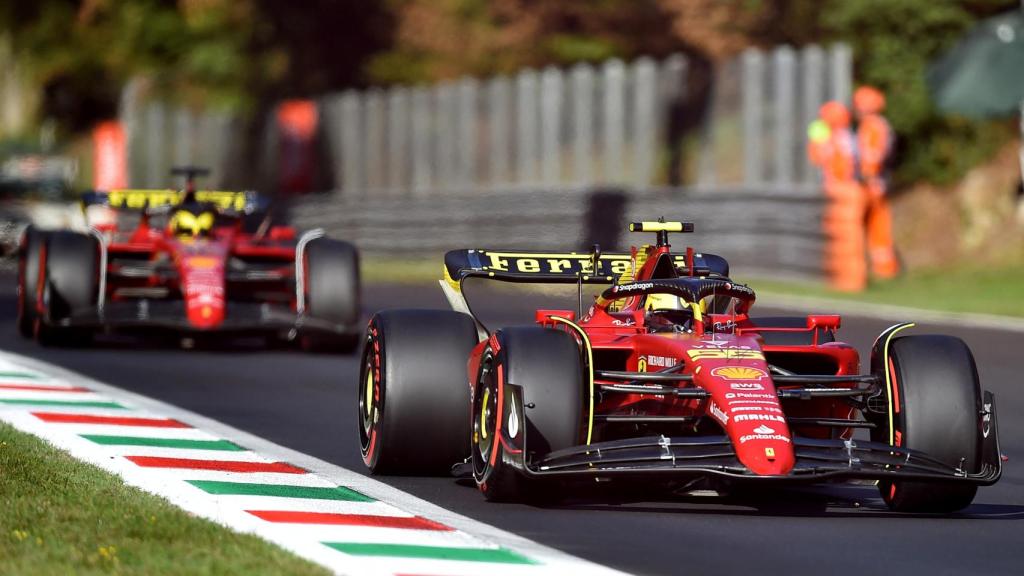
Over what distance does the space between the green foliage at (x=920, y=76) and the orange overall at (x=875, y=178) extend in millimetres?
5262

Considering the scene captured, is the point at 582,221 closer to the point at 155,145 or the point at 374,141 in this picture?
the point at 374,141

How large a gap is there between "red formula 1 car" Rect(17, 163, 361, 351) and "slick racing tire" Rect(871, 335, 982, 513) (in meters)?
9.19

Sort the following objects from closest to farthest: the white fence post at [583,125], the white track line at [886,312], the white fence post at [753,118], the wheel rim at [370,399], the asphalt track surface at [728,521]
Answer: the asphalt track surface at [728,521], the wheel rim at [370,399], the white track line at [886,312], the white fence post at [753,118], the white fence post at [583,125]

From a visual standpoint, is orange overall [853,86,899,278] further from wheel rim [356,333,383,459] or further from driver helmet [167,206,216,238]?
wheel rim [356,333,383,459]

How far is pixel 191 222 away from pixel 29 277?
141 centimetres

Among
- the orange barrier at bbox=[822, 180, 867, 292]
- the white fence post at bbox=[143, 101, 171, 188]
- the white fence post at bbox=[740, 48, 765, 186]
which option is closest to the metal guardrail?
the orange barrier at bbox=[822, 180, 867, 292]

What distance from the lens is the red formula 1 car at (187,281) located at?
60.1 feet

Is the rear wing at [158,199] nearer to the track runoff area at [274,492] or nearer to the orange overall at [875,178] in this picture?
the track runoff area at [274,492]

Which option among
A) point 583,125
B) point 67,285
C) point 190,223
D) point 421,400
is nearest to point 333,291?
point 190,223

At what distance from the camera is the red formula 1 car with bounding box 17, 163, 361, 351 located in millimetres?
18312

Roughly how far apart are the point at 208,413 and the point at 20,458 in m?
3.39

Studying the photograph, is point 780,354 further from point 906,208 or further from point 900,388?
point 906,208

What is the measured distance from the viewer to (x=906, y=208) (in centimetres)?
3556

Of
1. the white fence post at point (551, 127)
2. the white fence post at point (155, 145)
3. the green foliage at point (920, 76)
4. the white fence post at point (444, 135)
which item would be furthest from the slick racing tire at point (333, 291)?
the white fence post at point (155, 145)
